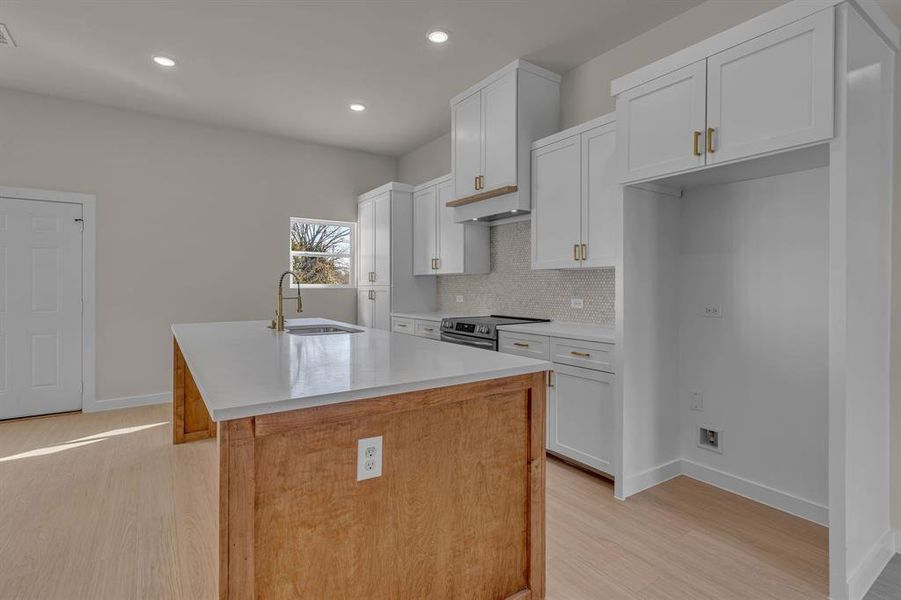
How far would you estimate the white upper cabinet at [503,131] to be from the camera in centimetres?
349

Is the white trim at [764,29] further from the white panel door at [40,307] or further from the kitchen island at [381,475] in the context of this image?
the white panel door at [40,307]

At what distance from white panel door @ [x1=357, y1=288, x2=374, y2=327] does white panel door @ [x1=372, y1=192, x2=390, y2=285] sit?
253 millimetres

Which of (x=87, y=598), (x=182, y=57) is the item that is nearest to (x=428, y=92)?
(x=182, y=57)

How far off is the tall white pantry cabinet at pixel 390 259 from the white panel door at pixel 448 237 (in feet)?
1.96

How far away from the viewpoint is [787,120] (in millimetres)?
1916

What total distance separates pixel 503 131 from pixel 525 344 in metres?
1.66

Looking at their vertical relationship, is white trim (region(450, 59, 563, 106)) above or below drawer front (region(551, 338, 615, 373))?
above

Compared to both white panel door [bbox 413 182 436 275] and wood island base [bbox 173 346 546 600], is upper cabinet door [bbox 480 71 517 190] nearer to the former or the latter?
white panel door [bbox 413 182 436 275]

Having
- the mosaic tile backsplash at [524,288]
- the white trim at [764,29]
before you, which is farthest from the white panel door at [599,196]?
the white trim at [764,29]

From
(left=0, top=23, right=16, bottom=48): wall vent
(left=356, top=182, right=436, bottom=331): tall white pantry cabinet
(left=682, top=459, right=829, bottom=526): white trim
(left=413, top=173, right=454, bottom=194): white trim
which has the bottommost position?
(left=682, top=459, right=829, bottom=526): white trim

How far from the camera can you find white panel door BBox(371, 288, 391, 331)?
16.8 ft

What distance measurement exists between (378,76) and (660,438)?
3.42 m

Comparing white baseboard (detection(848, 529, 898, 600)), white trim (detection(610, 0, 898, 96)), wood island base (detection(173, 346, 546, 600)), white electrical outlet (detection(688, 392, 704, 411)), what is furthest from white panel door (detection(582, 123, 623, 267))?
white baseboard (detection(848, 529, 898, 600))

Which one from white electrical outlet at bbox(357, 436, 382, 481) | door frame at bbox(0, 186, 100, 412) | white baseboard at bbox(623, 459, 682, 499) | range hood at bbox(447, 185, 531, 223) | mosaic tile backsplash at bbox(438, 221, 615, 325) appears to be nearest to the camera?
white electrical outlet at bbox(357, 436, 382, 481)
